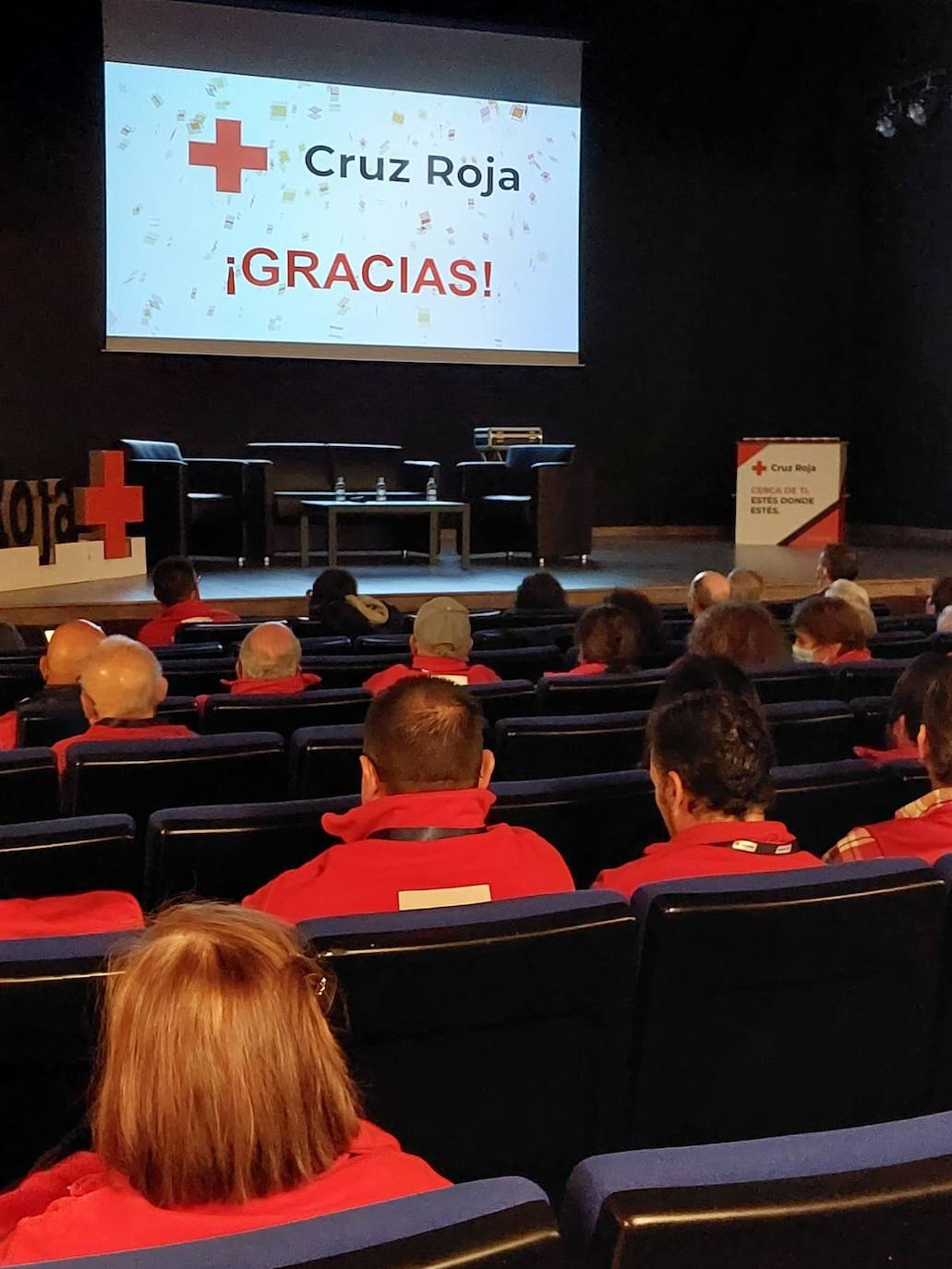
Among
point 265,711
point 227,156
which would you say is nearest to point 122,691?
point 265,711

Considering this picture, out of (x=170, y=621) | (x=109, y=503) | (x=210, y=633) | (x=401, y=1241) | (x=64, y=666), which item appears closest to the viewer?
(x=401, y=1241)

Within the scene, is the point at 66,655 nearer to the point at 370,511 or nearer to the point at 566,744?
the point at 566,744

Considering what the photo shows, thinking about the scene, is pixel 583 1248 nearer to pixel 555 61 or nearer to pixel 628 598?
pixel 628 598

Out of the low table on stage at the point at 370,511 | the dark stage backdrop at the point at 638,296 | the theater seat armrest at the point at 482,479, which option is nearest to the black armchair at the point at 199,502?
the low table on stage at the point at 370,511

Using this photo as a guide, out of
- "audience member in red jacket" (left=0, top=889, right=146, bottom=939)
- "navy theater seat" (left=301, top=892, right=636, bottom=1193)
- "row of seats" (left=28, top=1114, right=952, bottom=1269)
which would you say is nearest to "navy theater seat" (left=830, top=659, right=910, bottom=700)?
"navy theater seat" (left=301, top=892, right=636, bottom=1193)

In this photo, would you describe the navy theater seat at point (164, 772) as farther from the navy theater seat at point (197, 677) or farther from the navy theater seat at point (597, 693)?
the navy theater seat at point (197, 677)

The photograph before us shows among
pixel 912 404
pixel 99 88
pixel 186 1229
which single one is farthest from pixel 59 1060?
pixel 912 404

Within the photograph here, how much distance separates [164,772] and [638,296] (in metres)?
10.3

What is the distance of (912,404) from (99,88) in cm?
732

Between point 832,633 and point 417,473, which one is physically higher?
point 417,473

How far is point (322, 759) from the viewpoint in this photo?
2631mm

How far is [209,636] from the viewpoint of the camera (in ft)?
16.1

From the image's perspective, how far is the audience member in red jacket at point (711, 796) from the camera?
5.84 feet

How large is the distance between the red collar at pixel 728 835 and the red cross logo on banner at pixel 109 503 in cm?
651
